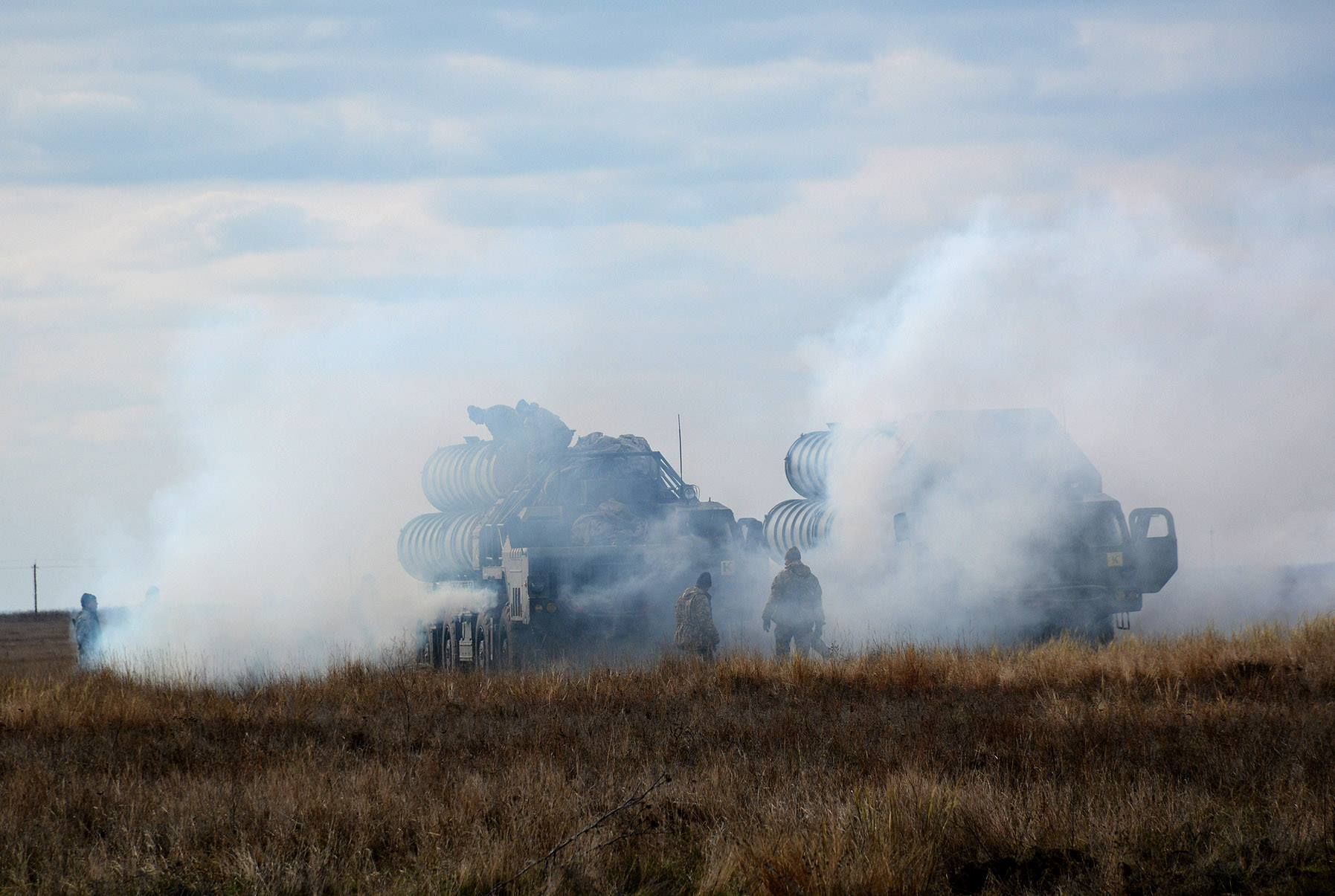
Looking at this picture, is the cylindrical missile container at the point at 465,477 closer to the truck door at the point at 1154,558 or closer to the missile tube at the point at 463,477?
the missile tube at the point at 463,477

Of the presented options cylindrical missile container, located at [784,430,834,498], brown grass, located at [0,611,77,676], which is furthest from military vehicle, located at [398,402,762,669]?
brown grass, located at [0,611,77,676]

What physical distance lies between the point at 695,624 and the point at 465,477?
Result: 11328mm

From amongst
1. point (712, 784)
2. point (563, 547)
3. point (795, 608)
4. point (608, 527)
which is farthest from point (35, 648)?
point (712, 784)

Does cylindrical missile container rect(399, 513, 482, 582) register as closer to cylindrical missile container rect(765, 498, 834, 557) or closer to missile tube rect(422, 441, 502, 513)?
missile tube rect(422, 441, 502, 513)

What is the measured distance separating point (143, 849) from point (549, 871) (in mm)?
2270

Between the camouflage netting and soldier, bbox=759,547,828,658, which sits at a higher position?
the camouflage netting

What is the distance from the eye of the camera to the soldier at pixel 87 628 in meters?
24.2

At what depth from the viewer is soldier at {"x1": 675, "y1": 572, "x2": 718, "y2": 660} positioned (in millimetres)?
18016

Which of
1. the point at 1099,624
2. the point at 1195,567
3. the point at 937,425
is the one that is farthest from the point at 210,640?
the point at 1195,567

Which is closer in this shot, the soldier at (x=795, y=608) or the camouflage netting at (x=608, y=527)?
the soldier at (x=795, y=608)

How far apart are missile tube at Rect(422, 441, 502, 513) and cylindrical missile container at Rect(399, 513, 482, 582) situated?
0.96 ft

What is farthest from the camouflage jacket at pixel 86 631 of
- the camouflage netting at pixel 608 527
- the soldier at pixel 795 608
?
the soldier at pixel 795 608

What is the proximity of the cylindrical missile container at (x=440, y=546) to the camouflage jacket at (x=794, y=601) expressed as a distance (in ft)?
28.0

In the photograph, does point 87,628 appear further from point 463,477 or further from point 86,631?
point 463,477
